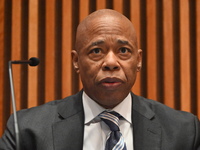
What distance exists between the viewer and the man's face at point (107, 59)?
4.46 feet

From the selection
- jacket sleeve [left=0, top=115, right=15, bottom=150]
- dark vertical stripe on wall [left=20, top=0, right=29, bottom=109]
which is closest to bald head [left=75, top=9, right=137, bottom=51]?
jacket sleeve [left=0, top=115, right=15, bottom=150]

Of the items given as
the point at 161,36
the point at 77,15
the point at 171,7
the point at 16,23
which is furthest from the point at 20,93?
the point at 171,7

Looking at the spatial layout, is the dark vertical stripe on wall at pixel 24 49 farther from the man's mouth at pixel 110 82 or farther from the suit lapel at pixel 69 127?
the man's mouth at pixel 110 82

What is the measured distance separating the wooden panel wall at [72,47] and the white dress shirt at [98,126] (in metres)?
0.68

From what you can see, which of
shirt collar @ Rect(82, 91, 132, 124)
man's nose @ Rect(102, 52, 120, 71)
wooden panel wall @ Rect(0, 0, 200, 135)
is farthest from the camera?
wooden panel wall @ Rect(0, 0, 200, 135)

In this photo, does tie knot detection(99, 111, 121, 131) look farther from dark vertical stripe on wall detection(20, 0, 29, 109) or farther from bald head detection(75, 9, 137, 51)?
dark vertical stripe on wall detection(20, 0, 29, 109)

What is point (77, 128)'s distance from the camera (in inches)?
57.1

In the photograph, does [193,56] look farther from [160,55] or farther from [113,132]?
[113,132]

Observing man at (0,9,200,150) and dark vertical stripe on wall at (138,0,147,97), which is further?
dark vertical stripe on wall at (138,0,147,97)

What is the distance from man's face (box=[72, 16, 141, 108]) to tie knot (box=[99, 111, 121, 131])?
5 centimetres

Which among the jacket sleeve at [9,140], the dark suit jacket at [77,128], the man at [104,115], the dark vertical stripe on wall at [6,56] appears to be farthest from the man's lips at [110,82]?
the dark vertical stripe on wall at [6,56]

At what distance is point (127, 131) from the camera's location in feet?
4.83

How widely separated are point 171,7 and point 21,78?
119cm

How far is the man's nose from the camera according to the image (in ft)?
4.40
